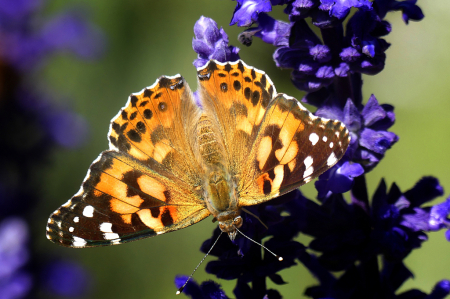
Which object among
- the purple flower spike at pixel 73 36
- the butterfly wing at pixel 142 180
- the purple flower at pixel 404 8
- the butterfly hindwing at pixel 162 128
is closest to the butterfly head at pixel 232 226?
the butterfly wing at pixel 142 180

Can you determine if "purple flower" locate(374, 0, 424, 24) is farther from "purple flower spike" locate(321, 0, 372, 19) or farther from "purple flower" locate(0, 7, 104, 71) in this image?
"purple flower" locate(0, 7, 104, 71)

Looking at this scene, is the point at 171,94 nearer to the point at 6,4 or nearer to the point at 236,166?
the point at 236,166

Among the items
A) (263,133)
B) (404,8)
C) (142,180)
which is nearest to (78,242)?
(142,180)

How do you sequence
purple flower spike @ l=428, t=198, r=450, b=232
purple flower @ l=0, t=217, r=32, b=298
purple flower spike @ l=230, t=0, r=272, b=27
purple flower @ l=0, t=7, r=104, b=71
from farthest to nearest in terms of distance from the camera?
purple flower @ l=0, t=7, r=104, b=71, purple flower @ l=0, t=217, r=32, b=298, purple flower spike @ l=428, t=198, r=450, b=232, purple flower spike @ l=230, t=0, r=272, b=27

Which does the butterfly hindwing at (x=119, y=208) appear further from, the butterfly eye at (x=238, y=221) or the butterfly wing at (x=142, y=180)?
the butterfly eye at (x=238, y=221)

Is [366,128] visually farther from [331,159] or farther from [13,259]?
[13,259]

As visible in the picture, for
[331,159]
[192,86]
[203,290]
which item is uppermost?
[331,159]

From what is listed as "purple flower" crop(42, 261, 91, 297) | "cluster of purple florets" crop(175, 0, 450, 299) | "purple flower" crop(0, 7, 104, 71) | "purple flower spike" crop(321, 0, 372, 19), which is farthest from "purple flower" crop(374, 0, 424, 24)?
"purple flower" crop(42, 261, 91, 297)
